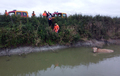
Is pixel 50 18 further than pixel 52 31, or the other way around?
pixel 50 18

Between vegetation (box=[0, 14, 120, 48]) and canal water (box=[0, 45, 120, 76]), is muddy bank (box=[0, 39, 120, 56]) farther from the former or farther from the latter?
canal water (box=[0, 45, 120, 76])

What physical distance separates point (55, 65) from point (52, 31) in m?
4.71

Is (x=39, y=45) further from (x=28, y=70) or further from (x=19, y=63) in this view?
(x=28, y=70)

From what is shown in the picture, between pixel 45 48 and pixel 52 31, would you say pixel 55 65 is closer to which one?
pixel 45 48

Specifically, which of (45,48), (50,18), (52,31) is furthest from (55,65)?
(50,18)

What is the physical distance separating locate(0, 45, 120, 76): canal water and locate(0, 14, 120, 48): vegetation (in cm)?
171

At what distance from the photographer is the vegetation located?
1038cm

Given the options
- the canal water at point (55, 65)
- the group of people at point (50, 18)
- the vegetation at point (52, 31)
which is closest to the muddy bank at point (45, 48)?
the vegetation at point (52, 31)

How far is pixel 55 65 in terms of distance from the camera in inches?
331

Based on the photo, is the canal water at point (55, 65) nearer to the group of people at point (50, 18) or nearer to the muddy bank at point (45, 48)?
the muddy bank at point (45, 48)

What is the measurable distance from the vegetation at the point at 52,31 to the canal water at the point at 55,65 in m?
1.71

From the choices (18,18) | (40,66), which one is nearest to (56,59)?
(40,66)

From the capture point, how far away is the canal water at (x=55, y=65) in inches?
279

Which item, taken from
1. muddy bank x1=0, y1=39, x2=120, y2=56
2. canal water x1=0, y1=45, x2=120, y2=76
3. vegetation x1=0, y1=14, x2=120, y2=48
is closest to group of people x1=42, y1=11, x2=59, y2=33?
vegetation x1=0, y1=14, x2=120, y2=48
